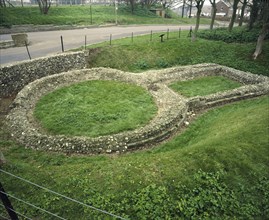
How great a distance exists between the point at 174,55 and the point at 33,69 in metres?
15.4

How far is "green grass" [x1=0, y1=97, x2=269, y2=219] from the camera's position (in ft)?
25.9

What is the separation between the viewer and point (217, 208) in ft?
26.4

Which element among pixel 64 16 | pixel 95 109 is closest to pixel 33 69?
pixel 95 109

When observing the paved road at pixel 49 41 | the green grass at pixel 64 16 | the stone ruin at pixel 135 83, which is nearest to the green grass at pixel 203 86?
the stone ruin at pixel 135 83

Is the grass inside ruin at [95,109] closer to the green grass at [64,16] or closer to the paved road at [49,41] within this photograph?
the paved road at [49,41]

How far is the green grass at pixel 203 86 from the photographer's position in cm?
1933

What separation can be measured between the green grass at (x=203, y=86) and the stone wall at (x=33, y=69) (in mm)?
10317

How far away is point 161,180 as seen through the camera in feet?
29.3

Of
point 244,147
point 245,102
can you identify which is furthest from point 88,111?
point 245,102

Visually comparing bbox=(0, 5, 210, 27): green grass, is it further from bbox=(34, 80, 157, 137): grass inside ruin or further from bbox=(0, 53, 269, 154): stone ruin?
bbox=(34, 80, 157, 137): grass inside ruin

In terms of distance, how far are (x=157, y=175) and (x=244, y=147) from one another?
4851 millimetres

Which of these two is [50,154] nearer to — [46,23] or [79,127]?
[79,127]

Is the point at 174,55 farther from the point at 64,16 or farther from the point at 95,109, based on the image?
the point at 64,16

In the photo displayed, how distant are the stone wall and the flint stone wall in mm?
1937
